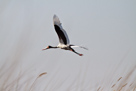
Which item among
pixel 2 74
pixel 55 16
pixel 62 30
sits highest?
pixel 55 16

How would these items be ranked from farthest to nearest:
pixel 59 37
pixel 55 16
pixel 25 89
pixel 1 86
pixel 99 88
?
1. pixel 55 16
2. pixel 59 37
3. pixel 99 88
4. pixel 25 89
5. pixel 1 86

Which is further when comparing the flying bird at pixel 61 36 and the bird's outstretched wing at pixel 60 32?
the bird's outstretched wing at pixel 60 32

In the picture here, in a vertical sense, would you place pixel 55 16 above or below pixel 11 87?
above

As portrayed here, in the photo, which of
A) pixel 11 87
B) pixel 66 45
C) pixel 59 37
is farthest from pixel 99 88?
pixel 59 37

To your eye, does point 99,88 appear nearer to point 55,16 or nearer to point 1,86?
point 1,86

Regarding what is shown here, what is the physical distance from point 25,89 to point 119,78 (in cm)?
98

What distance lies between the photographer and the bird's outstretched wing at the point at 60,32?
3.02 meters

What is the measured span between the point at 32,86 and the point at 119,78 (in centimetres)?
91

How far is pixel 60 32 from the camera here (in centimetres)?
314

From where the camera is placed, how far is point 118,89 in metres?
2.03

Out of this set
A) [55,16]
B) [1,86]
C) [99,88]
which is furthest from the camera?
[55,16]

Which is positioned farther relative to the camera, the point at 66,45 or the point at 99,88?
the point at 66,45

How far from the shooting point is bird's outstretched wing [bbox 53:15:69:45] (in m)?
3.02

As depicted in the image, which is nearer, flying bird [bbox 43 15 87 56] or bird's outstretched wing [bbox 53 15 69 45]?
flying bird [bbox 43 15 87 56]
